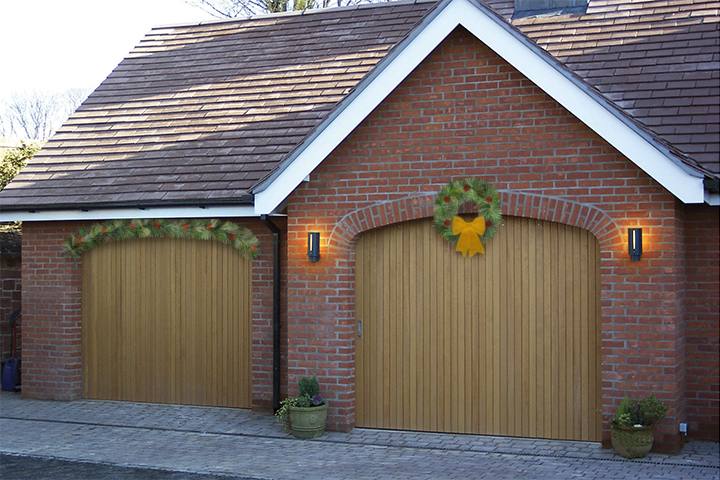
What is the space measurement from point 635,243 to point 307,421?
13.4 feet

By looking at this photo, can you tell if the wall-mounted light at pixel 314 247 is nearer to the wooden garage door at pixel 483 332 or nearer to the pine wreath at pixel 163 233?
the wooden garage door at pixel 483 332

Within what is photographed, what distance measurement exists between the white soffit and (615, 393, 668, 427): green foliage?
2.06 metres

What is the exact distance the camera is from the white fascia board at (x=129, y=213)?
10461mm

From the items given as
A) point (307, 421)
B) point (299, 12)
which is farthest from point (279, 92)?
point (307, 421)

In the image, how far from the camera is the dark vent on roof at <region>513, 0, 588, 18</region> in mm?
11742

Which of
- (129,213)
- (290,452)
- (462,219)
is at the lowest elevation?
(290,452)

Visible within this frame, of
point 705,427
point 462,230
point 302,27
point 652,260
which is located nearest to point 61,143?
point 302,27

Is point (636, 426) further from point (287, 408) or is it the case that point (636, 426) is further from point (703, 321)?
point (287, 408)

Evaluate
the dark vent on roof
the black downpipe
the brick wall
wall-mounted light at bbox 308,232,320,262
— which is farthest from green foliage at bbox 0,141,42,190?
the dark vent on roof

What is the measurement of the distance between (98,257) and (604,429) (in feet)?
24.2

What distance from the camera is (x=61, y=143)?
41.8 ft

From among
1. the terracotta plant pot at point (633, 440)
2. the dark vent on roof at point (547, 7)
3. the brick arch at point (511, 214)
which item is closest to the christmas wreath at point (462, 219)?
the brick arch at point (511, 214)

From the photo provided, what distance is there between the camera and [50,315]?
11.7 m

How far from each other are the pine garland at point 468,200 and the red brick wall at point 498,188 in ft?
0.34
